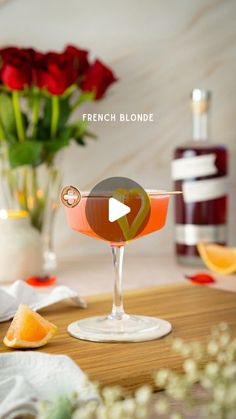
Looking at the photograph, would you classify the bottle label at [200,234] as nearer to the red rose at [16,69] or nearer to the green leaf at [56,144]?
the green leaf at [56,144]

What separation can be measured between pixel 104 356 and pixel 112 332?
11 centimetres

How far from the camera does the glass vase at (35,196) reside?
175 centimetres

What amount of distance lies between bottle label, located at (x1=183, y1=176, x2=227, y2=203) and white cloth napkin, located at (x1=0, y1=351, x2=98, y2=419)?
A: 3.19ft

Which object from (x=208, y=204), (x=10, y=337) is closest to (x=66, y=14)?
(x=208, y=204)

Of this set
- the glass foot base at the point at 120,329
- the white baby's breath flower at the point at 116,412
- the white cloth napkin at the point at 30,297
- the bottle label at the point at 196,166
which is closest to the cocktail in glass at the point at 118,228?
the glass foot base at the point at 120,329

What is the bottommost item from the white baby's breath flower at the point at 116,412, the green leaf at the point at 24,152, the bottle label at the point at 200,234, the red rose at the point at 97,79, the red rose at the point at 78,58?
the bottle label at the point at 200,234

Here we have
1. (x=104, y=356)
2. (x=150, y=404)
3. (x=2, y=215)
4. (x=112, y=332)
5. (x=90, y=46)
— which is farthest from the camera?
(x=90, y=46)

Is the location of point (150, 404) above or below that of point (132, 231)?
below

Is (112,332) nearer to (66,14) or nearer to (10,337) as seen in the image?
(10,337)

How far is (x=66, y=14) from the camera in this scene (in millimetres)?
1924

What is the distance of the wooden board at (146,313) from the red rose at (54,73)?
55 cm

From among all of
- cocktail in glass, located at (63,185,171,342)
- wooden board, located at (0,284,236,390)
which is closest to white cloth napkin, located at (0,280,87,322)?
wooden board, located at (0,284,236,390)

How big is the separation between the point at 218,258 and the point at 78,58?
0.55 metres

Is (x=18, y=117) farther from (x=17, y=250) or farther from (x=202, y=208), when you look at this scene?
(x=202, y=208)
